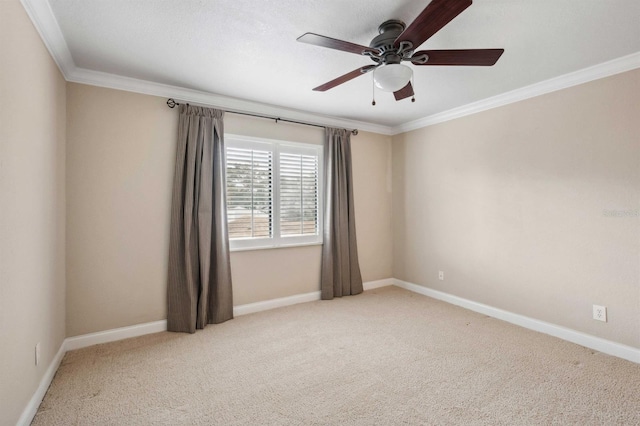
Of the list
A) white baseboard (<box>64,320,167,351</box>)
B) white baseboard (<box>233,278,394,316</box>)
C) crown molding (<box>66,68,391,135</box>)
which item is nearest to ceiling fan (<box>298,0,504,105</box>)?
crown molding (<box>66,68,391,135</box>)

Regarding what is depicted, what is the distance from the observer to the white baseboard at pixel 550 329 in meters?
2.59

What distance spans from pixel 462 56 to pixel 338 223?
263cm

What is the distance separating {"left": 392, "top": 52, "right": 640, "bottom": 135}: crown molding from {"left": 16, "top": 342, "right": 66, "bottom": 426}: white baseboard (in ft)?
15.4

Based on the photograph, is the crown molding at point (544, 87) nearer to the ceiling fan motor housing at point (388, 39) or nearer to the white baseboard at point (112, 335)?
the ceiling fan motor housing at point (388, 39)

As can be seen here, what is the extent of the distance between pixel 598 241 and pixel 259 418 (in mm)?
Result: 3168

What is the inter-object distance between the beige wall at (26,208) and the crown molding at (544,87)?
4.04 metres

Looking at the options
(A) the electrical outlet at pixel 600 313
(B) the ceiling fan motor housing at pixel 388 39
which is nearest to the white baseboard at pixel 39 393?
(B) the ceiling fan motor housing at pixel 388 39

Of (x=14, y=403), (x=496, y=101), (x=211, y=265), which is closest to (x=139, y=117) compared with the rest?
(x=211, y=265)

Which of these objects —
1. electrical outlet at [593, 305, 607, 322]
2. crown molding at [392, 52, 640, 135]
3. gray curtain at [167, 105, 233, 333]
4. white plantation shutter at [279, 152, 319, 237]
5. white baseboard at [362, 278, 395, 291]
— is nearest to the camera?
crown molding at [392, 52, 640, 135]

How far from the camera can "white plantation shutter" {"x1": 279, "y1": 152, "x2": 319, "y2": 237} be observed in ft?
12.9

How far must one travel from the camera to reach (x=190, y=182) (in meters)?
3.15

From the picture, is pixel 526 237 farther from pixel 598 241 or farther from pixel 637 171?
pixel 637 171

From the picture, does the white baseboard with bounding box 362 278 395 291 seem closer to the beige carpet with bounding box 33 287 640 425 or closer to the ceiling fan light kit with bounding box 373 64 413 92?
the beige carpet with bounding box 33 287 640 425

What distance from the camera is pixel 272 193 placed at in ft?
12.5
